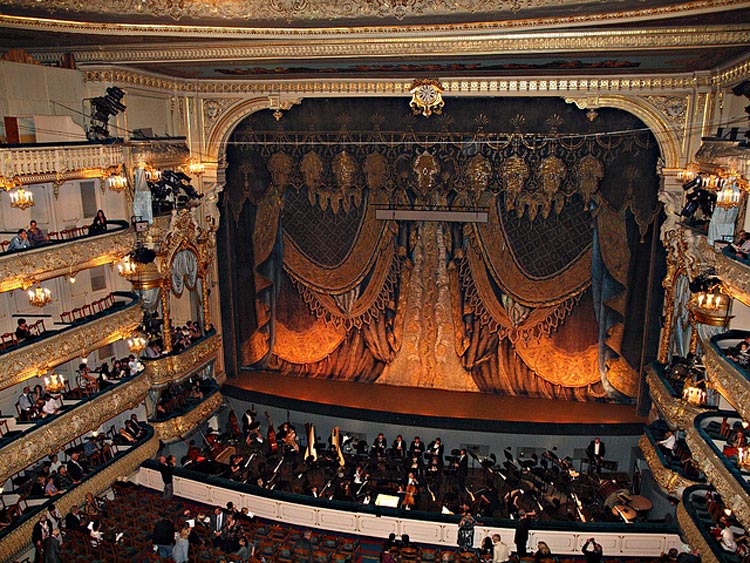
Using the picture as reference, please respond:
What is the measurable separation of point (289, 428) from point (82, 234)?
23.0 feet

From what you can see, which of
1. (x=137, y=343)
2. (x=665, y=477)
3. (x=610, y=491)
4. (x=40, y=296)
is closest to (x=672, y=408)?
(x=665, y=477)

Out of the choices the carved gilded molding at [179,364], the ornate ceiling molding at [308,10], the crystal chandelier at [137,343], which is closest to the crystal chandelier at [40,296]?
the crystal chandelier at [137,343]

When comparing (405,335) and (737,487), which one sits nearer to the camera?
(737,487)

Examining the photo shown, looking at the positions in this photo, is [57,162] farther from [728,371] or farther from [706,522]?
[706,522]

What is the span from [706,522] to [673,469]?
2118 millimetres

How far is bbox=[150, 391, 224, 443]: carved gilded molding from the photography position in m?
16.9

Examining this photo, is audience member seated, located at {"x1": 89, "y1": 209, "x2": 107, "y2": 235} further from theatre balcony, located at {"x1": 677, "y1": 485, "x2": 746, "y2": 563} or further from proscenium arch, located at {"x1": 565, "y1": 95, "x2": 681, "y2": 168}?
theatre balcony, located at {"x1": 677, "y1": 485, "x2": 746, "y2": 563}

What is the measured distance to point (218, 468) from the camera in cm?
1596

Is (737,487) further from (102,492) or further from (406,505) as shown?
(102,492)

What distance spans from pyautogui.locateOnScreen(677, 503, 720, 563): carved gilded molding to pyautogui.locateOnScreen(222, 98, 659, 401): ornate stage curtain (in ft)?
21.8

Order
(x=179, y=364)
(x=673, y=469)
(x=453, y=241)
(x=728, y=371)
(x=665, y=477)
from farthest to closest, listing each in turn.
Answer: (x=453, y=241) → (x=179, y=364) → (x=665, y=477) → (x=673, y=469) → (x=728, y=371)

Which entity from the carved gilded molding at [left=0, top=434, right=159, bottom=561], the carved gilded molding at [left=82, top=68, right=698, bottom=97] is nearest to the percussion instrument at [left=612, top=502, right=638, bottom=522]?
the carved gilded molding at [left=82, top=68, right=698, bottom=97]

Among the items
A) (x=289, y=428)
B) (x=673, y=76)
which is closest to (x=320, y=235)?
(x=289, y=428)

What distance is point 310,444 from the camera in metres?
17.4
